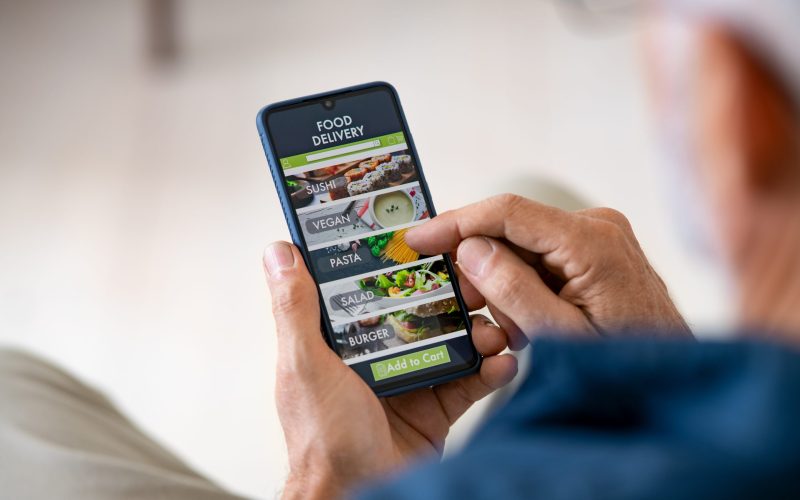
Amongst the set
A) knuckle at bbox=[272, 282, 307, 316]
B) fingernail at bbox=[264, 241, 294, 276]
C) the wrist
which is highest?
fingernail at bbox=[264, 241, 294, 276]

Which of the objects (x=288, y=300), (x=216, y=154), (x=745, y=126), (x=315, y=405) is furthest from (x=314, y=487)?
(x=216, y=154)

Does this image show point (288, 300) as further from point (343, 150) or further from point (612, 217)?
point (612, 217)

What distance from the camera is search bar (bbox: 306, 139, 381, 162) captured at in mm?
1010

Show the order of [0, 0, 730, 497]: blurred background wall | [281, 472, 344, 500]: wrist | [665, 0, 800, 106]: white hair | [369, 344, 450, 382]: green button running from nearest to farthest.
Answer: [665, 0, 800, 106]: white hair < [281, 472, 344, 500]: wrist < [369, 344, 450, 382]: green button < [0, 0, 730, 497]: blurred background wall

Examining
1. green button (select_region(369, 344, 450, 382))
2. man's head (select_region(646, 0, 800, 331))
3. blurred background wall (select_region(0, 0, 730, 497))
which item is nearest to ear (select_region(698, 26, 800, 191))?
man's head (select_region(646, 0, 800, 331))

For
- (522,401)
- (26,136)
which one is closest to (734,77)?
(522,401)

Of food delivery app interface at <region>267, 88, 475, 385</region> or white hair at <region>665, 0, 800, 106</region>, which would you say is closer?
white hair at <region>665, 0, 800, 106</region>

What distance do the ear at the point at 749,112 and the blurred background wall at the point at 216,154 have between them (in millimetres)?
1643

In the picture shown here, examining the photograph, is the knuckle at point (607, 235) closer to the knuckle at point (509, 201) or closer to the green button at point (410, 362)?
the knuckle at point (509, 201)

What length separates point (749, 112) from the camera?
427 millimetres

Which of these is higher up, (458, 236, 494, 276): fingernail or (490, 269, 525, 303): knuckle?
(458, 236, 494, 276): fingernail

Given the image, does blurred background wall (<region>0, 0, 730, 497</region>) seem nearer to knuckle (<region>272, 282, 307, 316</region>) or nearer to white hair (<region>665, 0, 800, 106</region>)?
knuckle (<region>272, 282, 307, 316</region>)

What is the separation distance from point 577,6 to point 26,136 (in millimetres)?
1654

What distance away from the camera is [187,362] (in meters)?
2.24
